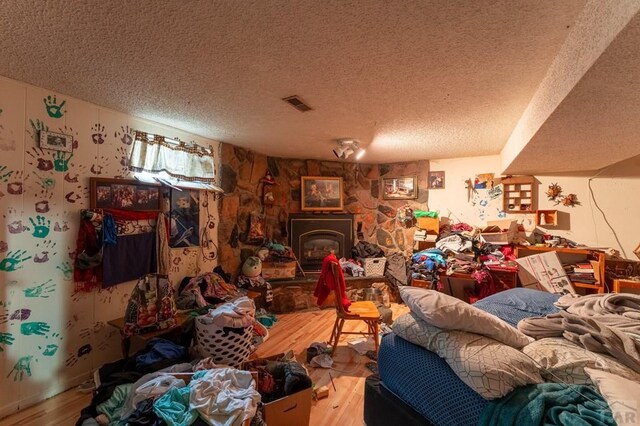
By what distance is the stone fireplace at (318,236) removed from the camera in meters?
4.32

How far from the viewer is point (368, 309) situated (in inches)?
105

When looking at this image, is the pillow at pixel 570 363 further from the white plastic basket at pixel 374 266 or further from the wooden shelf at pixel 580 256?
the white plastic basket at pixel 374 266

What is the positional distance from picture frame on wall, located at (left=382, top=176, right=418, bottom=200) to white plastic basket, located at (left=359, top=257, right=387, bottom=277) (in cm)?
102

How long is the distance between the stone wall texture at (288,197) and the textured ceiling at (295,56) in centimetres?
130

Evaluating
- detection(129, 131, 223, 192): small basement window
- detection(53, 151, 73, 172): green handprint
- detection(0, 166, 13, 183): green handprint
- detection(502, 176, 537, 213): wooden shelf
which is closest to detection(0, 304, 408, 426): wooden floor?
detection(0, 166, 13, 183): green handprint

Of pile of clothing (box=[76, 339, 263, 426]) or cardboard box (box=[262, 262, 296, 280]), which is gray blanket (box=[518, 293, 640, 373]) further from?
cardboard box (box=[262, 262, 296, 280])

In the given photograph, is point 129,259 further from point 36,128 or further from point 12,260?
point 36,128

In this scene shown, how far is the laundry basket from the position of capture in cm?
202

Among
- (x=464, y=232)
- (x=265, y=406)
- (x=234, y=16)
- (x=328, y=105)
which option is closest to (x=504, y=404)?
(x=265, y=406)

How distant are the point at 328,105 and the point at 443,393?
1916mm

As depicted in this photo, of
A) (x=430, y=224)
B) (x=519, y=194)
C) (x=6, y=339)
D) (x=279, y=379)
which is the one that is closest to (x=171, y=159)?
(x=6, y=339)

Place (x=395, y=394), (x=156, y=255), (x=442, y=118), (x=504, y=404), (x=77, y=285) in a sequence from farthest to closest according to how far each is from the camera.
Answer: (x=156, y=255)
(x=442, y=118)
(x=77, y=285)
(x=395, y=394)
(x=504, y=404)

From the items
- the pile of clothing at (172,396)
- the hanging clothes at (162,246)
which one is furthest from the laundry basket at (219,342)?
the hanging clothes at (162,246)

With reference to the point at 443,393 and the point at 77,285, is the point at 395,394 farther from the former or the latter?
the point at 77,285
